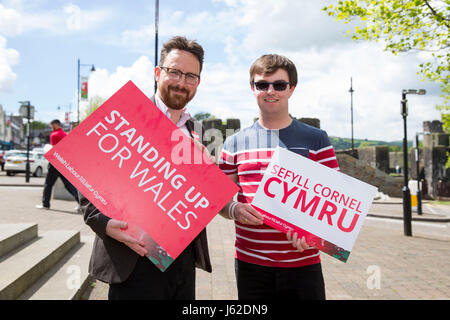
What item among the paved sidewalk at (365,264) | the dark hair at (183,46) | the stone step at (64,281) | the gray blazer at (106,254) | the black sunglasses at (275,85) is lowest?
the paved sidewalk at (365,264)

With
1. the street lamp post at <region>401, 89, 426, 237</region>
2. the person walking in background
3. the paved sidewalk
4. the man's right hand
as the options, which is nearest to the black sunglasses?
the man's right hand

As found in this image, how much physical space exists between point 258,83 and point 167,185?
2.77ft

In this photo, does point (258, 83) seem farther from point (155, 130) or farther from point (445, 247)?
point (445, 247)

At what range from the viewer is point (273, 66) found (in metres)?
2.23

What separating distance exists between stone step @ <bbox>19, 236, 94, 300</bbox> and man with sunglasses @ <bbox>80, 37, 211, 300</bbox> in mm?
2242

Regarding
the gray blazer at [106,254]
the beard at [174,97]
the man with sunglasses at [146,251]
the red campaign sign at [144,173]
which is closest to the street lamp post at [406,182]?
the man with sunglasses at [146,251]

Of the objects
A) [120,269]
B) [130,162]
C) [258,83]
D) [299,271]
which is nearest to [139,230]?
[120,269]

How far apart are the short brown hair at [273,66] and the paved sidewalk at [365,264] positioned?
2947mm

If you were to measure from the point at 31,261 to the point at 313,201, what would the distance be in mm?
3710

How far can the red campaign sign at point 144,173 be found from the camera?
1959mm

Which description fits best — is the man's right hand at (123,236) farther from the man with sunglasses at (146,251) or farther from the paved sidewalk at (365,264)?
the paved sidewalk at (365,264)

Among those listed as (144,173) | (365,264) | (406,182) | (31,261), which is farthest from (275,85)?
(406,182)

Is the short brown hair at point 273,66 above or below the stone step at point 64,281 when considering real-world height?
above

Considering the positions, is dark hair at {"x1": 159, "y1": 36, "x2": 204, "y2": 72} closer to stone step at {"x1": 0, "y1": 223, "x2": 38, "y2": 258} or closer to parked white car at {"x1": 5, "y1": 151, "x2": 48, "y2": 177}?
stone step at {"x1": 0, "y1": 223, "x2": 38, "y2": 258}
